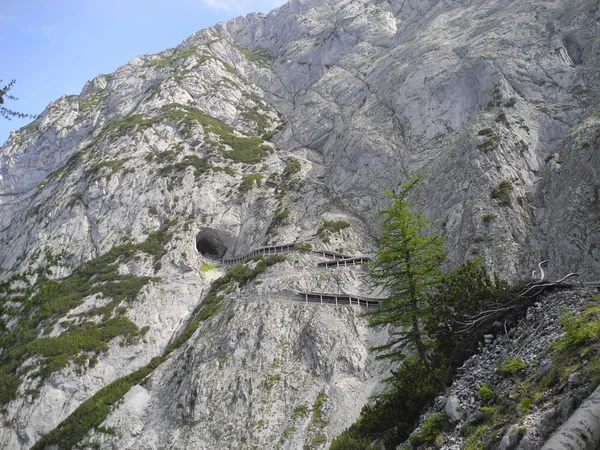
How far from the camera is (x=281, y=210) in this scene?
64188 mm

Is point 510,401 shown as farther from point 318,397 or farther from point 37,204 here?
point 37,204

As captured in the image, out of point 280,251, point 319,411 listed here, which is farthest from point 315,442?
point 280,251

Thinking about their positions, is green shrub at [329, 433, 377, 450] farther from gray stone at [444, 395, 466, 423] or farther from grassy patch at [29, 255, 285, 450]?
grassy patch at [29, 255, 285, 450]

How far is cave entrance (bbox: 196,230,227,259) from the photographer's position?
2697 inches

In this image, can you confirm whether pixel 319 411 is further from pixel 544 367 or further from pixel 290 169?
pixel 290 169

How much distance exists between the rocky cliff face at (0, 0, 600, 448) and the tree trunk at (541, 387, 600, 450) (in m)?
12.8

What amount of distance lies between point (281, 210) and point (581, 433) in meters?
58.0

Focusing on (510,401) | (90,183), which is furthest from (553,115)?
(90,183)

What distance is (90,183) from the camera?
249 ft

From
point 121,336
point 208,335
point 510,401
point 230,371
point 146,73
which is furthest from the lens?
point 146,73

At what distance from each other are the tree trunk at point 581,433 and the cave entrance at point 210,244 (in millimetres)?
63264

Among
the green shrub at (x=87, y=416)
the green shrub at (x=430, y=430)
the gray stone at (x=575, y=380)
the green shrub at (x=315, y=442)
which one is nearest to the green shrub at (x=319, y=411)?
the green shrub at (x=315, y=442)

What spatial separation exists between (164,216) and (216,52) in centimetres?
8987

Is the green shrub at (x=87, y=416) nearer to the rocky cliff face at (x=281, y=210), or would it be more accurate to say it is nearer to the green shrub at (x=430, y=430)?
the rocky cliff face at (x=281, y=210)
